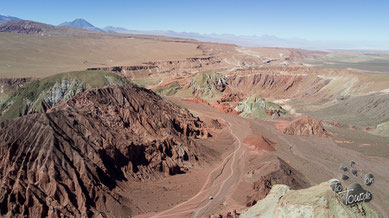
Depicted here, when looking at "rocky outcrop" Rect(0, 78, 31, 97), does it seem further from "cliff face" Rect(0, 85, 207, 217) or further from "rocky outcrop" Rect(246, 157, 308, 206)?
"rocky outcrop" Rect(246, 157, 308, 206)

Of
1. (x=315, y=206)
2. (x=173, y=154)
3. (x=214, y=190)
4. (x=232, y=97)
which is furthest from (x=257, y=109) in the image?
(x=315, y=206)

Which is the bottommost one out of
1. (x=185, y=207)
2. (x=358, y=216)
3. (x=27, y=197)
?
(x=185, y=207)

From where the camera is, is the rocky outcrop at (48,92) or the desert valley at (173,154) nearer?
the desert valley at (173,154)

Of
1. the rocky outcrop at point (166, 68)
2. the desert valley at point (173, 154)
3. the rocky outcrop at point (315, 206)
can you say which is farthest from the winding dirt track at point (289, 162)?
the rocky outcrop at point (166, 68)

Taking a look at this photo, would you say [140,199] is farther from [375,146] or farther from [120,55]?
[120,55]

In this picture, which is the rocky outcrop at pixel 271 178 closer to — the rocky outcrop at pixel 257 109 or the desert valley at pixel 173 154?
the desert valley at pixel 173 154

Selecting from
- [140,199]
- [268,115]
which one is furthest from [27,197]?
[268,115]
